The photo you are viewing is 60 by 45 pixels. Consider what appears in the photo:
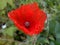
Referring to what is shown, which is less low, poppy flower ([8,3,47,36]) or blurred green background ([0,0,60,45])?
poppy flower ([8,3,47,36])

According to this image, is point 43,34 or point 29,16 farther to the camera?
point 43,34

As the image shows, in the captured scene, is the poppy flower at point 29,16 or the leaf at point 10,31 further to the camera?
the leaf at point 10,31

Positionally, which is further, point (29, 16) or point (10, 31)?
point (10, 31)

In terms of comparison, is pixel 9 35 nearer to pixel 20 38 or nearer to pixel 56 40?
pixel 20 38

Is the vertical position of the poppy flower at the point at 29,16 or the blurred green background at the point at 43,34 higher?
the poppy flower at the point at 29,16

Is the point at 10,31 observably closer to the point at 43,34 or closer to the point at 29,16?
the point at 43,34

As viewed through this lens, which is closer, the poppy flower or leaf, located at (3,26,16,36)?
the poppy flower

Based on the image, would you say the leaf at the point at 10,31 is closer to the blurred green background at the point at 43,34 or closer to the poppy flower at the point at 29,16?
the blurred green background at the point at 43,34

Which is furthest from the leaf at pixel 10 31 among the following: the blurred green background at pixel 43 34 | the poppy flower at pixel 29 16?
the poppy flower at pixel 29 16

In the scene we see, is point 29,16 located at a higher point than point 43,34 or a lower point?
higher

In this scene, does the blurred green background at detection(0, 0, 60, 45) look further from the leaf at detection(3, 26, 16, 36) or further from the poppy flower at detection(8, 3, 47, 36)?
the poppy flower at detection(8, 3, 47, 36)

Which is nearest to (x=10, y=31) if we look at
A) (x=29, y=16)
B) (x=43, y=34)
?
(x=43, y=34)

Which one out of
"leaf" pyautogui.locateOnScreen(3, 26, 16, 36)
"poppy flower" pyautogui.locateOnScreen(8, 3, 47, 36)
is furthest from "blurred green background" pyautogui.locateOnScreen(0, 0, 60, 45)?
"poppy flower" pyautogui.locateOnScreen(8, 3, 47, 36)
